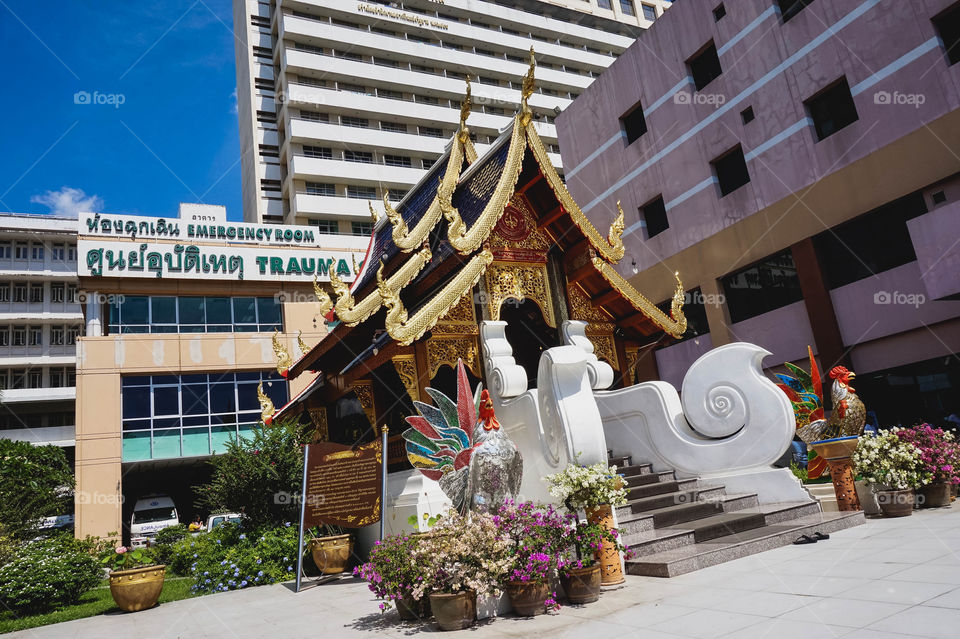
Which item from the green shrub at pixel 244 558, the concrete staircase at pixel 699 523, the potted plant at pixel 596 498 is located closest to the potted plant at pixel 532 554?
the potted plant at pixel 596 498

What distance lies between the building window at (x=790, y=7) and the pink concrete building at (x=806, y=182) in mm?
49

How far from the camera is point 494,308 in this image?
9219mm

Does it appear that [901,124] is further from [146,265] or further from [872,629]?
[146,265]

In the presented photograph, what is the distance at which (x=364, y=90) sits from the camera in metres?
45.7

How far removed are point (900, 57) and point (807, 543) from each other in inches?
526

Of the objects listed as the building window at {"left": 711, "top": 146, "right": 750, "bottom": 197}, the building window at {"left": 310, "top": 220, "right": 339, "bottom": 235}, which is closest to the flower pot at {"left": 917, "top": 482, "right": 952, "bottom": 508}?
the building window at {"left": 711, "top": 146, "right": 750, "bottom": 197}

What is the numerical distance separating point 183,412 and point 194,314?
4.24 metres

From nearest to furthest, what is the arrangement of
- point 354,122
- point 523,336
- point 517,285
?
point 517,285
point 523,336
point 354,122

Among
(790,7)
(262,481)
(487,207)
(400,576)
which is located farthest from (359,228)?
(400,576)

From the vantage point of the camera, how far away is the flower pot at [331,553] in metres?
9.34

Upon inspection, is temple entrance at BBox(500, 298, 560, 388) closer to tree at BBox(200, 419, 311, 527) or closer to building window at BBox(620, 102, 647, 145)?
tree at BBox(200, 419, 311, 527)

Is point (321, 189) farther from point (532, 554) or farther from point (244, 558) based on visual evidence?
point (532, 554)

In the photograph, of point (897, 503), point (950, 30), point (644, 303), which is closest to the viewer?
point (897, 503)

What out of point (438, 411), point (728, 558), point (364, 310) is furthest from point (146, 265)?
point (728, 558)
